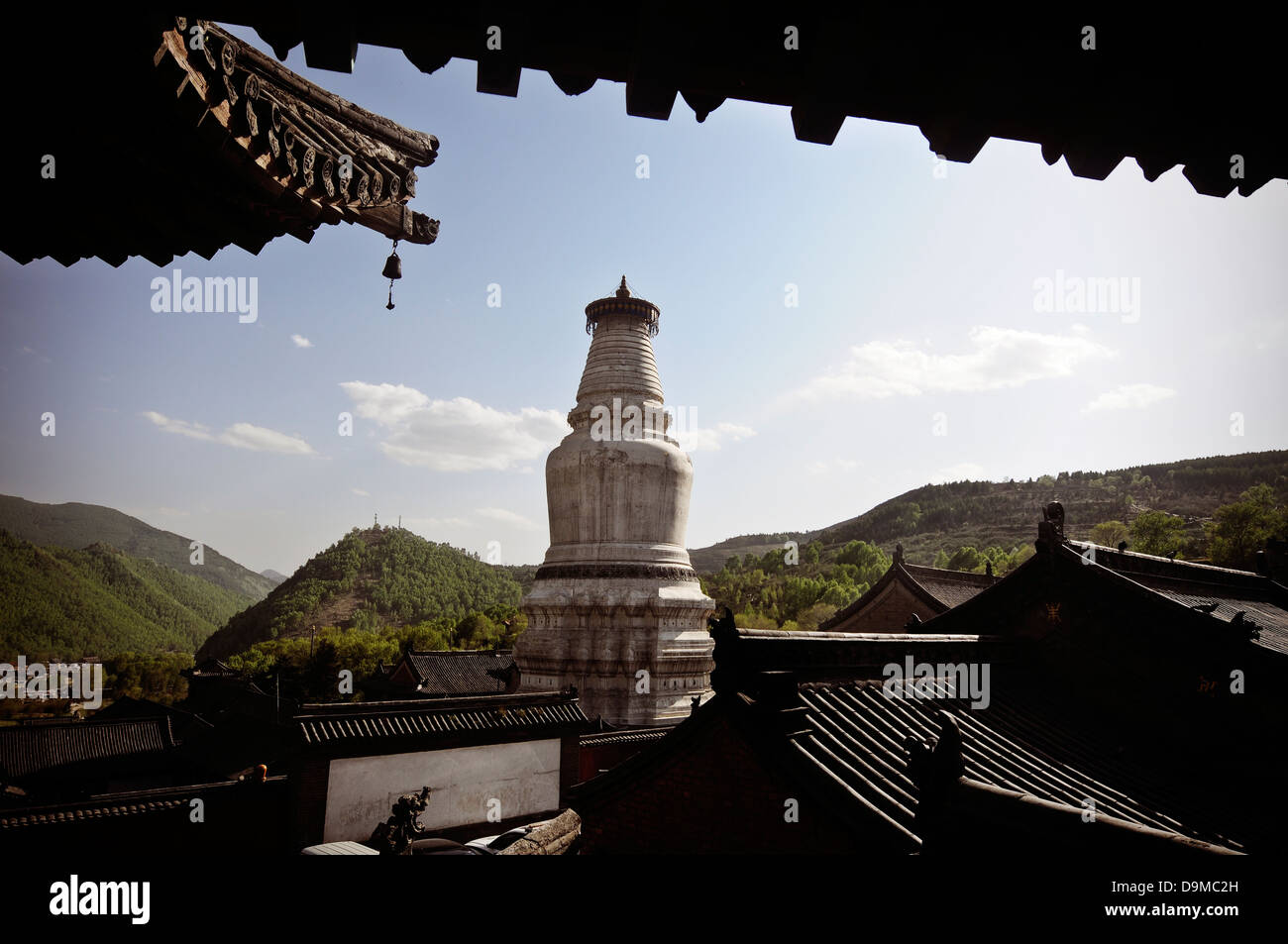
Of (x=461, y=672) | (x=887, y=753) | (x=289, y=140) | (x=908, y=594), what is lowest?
(x=461, y=672)

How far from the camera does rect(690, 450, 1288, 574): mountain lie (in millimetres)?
103250

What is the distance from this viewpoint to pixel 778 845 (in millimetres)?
6184

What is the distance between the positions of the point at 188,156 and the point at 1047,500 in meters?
107

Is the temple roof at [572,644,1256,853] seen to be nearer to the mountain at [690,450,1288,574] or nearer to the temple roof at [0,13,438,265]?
the temple roof at [0,13,438,265]

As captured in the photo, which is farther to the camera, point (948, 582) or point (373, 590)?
point (373, 590)

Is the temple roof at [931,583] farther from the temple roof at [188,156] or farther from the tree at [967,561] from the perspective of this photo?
the tree at [967,561]

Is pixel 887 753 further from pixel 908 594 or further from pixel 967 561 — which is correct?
pixel 967 561

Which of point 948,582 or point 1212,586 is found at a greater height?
point 1212,586

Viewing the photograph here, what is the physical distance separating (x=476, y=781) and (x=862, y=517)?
15641 centimetres

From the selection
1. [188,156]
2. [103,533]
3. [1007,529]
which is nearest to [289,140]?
[188,156]

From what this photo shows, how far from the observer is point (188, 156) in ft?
10.8

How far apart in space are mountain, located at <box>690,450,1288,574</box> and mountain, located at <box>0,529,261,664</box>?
10405 centimetres

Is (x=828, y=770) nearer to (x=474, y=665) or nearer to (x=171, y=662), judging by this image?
(x=474, y=665)

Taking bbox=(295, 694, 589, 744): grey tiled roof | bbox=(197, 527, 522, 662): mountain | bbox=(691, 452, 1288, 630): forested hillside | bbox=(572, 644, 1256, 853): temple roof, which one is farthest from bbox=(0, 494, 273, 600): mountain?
bbox=(572, 644, 1256, 853): temple roof
